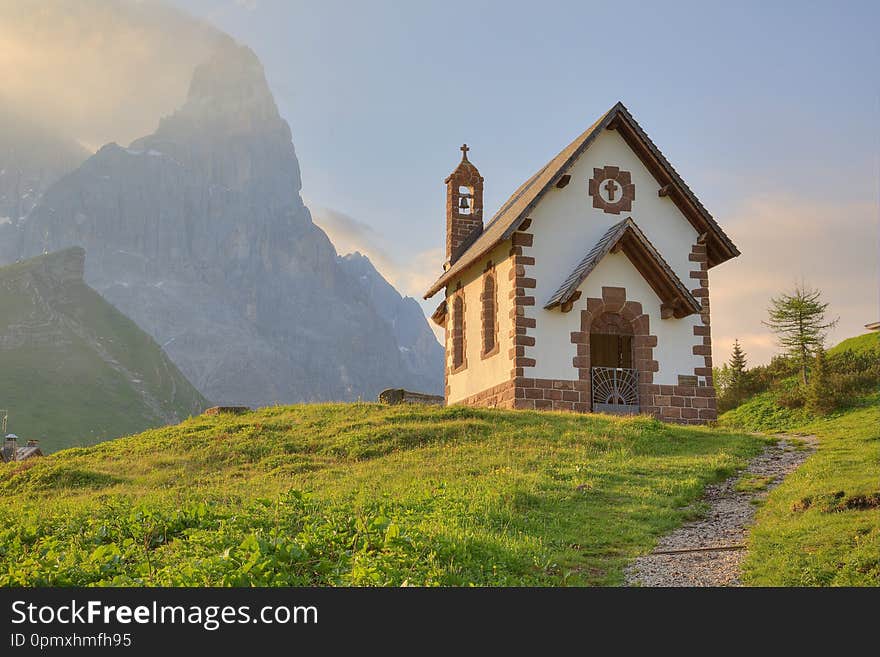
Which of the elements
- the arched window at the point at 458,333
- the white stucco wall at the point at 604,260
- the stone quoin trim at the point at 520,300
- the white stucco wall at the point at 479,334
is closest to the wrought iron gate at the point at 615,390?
the white stucco wall at the point at 604,260

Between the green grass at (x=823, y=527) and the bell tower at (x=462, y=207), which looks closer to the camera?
the green grass at (x=823, y=527)

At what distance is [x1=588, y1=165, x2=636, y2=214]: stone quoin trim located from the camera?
27078 millimetres

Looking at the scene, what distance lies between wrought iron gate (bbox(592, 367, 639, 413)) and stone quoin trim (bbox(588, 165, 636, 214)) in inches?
191

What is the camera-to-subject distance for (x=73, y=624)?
A: 7305mm

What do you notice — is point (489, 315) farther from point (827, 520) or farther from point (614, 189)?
point (827, 520)

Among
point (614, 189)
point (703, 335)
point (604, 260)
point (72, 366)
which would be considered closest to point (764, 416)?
point (703, 335)

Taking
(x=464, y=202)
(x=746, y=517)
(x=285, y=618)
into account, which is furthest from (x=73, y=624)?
(x=464, y=202)

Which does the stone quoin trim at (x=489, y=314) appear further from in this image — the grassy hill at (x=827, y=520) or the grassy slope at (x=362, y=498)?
the grassy hill at (x=827, y=520)

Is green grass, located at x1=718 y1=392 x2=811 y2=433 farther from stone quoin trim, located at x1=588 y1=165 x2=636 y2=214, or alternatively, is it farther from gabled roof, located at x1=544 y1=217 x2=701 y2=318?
stone quoin trim, located at x1=588 y1=165 x2=636 y2=214

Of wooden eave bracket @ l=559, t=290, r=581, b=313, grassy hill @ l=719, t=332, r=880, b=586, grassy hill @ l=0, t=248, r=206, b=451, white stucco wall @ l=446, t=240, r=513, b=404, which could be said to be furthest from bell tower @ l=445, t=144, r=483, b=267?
grassy hill @ l=0, t=248, r=206, b=451

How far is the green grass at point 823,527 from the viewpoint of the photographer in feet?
32.7

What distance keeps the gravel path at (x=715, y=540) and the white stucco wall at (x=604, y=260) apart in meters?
7.87

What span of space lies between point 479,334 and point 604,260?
4591 millimetres

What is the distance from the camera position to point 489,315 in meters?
27.8
